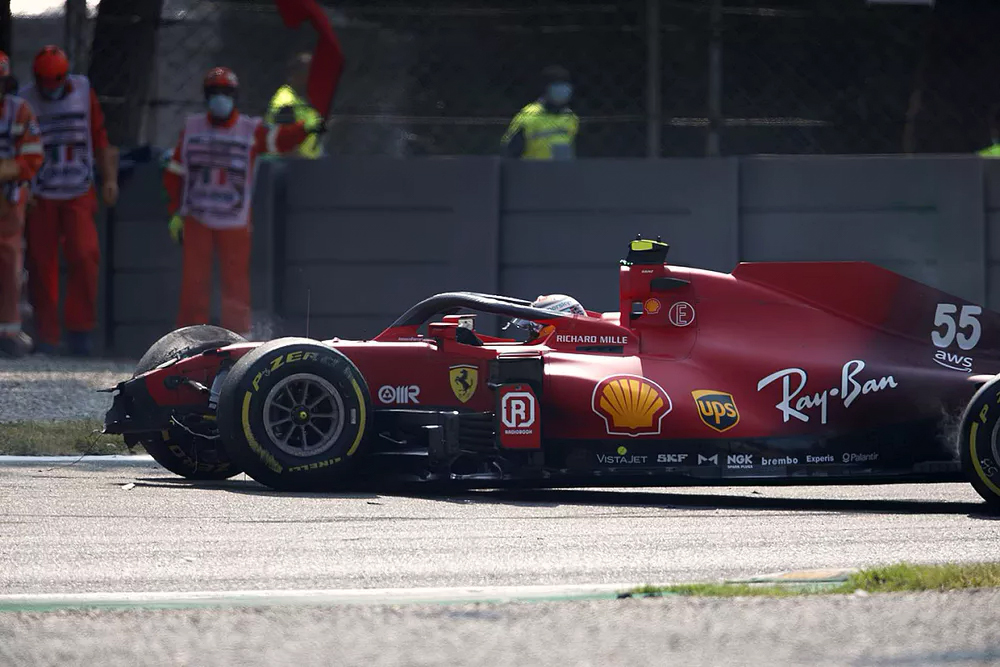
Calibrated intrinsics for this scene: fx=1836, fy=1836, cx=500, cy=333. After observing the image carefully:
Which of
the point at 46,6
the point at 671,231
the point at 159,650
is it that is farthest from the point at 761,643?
the point at 46,6

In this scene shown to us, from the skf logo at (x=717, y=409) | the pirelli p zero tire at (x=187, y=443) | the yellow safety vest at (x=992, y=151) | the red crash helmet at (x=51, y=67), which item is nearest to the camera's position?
the skf logo at (x=717, y=409)

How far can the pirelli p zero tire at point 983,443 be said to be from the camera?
685 centimetres

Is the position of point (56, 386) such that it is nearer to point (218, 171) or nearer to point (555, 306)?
point (218, 171)

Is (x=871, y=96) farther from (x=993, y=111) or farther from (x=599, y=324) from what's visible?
(x=599, y=324)

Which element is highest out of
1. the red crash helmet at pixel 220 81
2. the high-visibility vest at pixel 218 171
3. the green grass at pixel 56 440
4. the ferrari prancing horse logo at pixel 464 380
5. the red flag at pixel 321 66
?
Result: the red flag at pixel 321 66

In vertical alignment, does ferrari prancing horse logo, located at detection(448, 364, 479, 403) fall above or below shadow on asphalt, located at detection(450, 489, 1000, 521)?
above

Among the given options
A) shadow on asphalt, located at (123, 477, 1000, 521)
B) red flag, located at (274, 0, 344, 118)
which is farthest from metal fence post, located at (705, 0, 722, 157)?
shadow on asphalt, located at (123, 477, 1000, 521)

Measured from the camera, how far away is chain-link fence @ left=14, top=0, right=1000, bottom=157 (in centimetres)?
1277

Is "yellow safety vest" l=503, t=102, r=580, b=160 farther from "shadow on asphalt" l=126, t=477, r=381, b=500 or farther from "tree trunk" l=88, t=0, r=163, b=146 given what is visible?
"shadow on asphalt" l=126, t=477, r=381, b=500

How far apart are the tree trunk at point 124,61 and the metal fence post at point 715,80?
13.0 feet

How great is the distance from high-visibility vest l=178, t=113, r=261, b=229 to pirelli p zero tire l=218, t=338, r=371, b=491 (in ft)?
18.8

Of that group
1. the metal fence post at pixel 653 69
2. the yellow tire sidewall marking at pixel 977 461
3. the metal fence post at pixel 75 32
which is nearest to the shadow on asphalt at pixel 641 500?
the yellow tire sidewall marking at pixel 977 461

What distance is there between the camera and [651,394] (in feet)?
23.7

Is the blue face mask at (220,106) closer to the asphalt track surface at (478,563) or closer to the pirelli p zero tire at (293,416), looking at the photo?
the asphalt track surface at (478,563)
